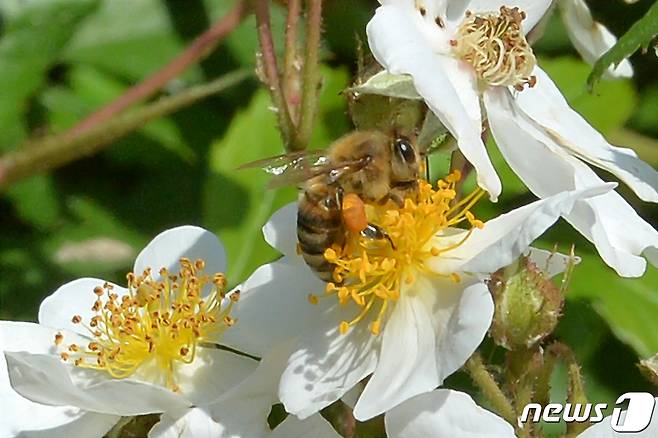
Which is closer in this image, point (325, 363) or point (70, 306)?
point (325, 363)

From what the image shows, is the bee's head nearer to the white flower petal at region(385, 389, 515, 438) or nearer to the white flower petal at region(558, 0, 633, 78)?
the white flower petal at region(385, 389, 515, 438)

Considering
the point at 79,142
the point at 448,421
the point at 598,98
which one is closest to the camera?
the point at 448,421

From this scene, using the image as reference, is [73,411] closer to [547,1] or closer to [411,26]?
[411,26]

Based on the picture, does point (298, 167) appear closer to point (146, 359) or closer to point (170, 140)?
point (146, 359)

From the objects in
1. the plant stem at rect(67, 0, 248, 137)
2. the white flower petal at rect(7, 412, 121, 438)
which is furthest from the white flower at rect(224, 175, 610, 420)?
the plant stem at rect(67, 0, 248, 137)

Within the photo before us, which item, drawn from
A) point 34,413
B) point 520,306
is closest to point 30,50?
point 34,413

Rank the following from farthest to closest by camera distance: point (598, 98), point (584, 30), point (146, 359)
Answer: point (598, 98) → point (584, 30) → point (146, 359)

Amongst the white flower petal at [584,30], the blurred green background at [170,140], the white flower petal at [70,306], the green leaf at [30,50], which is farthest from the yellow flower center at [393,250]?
the green leaf at [30,50]

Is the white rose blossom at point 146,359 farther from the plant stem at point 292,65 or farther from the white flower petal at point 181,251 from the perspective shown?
the plant stem at point 292,65
